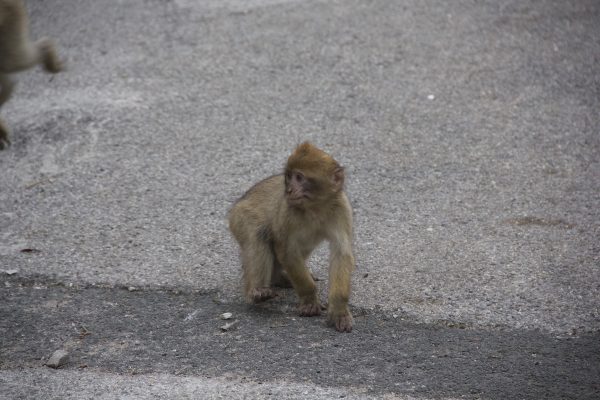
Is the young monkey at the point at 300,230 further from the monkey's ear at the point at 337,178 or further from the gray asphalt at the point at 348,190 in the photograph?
the gray asphalt at the point at 348,190

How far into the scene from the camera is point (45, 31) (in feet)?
28.7

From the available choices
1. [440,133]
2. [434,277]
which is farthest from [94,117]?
[434,277]

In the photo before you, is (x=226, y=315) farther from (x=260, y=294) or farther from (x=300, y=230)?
(x=300, y=230)

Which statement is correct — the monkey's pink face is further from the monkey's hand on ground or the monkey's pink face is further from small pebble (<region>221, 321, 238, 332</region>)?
small pebble (<region>221, 321, 238, 332</region>)

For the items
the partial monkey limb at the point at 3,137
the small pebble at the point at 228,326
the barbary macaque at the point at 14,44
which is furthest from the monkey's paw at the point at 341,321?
the partial monkey limb at the point at 3,137

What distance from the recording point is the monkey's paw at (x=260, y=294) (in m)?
4.84

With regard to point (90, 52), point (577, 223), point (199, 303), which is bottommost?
point (199, 303)

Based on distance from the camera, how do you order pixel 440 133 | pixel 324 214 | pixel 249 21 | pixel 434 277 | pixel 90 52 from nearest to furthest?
pixel 324 214
pixel 434 277
pixel 440 133
pixel 90 52
pixel 249 21

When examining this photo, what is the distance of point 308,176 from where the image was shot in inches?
181

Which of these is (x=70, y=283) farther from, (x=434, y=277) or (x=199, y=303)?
(x=434, y=277)

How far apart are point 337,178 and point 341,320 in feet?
2.53

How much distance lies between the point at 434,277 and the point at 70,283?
219 centimetres

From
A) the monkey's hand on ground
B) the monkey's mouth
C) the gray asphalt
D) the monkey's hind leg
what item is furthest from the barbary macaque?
the monkey's hand on ground

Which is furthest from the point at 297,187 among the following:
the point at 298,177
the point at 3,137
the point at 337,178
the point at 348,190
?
the point at 3,137
